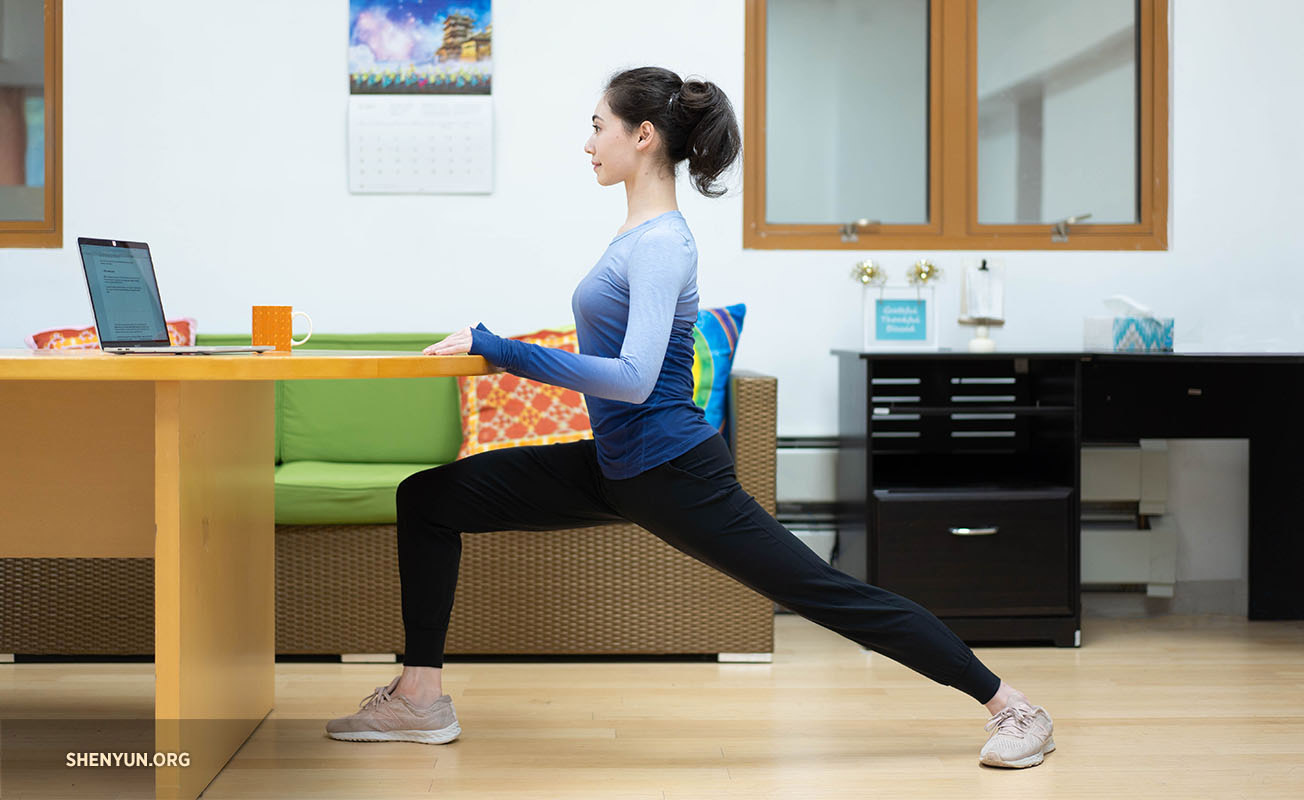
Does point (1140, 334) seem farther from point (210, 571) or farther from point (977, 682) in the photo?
point (210, 571)

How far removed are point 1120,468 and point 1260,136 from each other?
111cm

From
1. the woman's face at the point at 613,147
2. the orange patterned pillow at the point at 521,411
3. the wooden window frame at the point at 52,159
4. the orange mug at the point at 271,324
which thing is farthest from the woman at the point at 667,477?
the wooden window frame at the point at 52,159

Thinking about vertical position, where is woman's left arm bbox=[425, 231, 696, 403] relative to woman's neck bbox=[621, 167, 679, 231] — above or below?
below

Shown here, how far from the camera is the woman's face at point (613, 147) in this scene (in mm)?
2047

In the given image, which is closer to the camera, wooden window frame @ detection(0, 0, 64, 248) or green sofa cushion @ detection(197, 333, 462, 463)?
green sofa cushion @ detection(197, 333, 462, 463)

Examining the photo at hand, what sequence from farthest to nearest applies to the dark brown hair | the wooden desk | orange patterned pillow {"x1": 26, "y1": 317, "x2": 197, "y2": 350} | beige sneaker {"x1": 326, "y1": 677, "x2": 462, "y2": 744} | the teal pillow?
1. orange patterned pillow {"x1": 26, "y1": 317, "x2": 197, "y2": 350}
2. the teal pillow
3. beige sneaker {"x1": 326, "y1": 677, "x2": 462, "y2": 744}
4. the dark brown hair
5. the wooden desk

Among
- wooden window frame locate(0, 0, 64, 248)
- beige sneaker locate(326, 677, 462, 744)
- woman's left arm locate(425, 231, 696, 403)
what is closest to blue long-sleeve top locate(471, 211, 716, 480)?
woman's left arm locate(425, 231, 696, 403)

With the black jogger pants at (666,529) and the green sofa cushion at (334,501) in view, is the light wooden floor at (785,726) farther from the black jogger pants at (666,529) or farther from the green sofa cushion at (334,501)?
the green sofa cushion at (334,501)

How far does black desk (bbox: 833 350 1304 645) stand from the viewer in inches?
121

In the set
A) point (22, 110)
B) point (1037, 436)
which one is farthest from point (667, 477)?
point (22, 110)

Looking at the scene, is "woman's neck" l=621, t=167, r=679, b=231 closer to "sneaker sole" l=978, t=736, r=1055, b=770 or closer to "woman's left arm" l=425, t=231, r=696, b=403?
"woman's left arm" l=425, t=231, r=696, b=403

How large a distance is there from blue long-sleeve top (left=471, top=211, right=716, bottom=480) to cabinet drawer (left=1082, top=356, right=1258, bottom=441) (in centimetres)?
161

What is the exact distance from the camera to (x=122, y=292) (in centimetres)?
202

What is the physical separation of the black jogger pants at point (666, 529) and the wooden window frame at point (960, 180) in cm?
165
